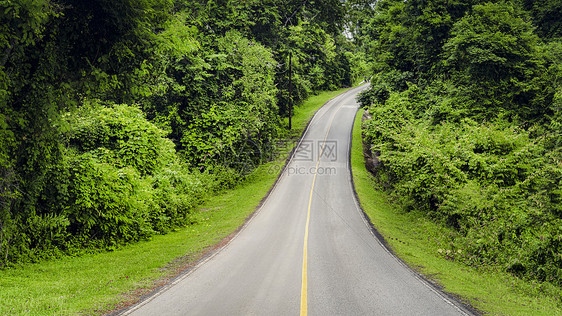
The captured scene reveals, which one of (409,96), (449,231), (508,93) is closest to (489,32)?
(508,93)

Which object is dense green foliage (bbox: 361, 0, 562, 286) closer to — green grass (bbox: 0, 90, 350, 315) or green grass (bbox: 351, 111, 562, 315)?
green grass (bbox: 351, 111, 562, 315)

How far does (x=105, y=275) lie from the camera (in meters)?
9.13

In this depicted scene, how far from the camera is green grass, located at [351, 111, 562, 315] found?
816cm

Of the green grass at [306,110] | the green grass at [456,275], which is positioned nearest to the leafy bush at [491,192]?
the green grass at [456,275]

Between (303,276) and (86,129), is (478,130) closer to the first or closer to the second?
(303,276)

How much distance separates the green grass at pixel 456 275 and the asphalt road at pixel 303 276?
2.27 ft

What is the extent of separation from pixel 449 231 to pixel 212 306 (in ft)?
42.4

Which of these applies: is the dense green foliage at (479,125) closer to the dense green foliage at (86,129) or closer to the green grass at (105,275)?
the green grass at (105,275)

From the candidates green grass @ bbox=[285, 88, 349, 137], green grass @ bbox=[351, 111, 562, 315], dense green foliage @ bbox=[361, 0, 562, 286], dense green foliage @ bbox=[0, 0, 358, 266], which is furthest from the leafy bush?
green grass @ bbox=[285, 88, 349, 137]

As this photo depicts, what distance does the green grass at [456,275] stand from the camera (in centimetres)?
816

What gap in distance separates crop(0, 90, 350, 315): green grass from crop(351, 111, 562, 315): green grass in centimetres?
771

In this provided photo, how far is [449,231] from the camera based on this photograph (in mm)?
15727

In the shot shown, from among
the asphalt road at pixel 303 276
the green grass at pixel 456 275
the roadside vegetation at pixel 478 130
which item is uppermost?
the roadside vegetation at pixel 478 130

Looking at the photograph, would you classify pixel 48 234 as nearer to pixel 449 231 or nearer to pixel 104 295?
pixel 104 295
